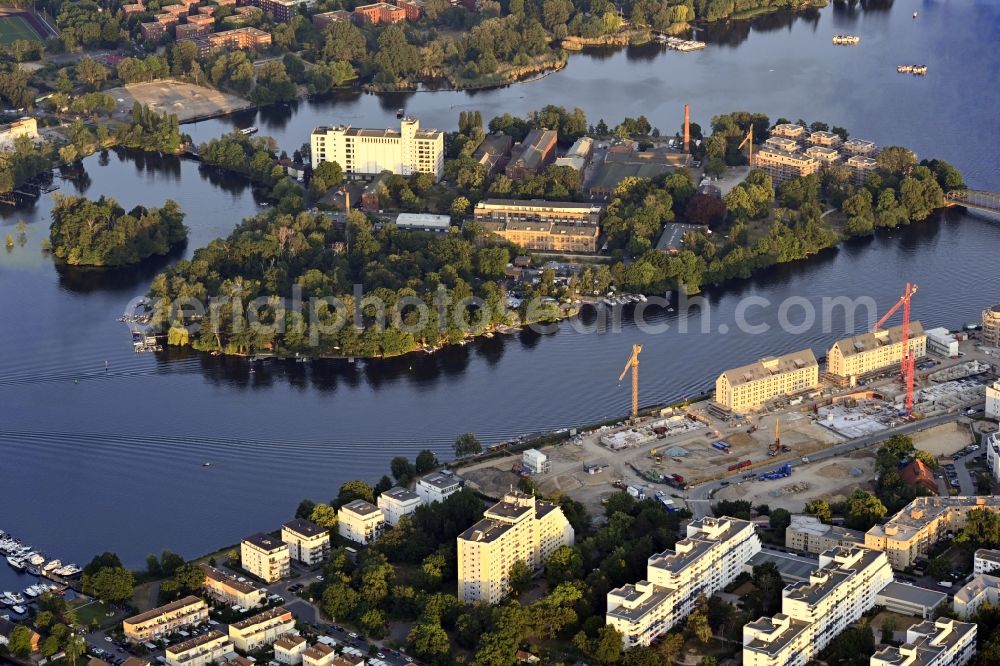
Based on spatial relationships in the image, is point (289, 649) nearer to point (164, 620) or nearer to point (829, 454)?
point (164, 620)

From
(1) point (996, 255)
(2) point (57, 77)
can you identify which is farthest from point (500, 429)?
(2) point (57, 77)

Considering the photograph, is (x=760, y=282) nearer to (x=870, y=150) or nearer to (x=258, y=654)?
(x=870, y=150)

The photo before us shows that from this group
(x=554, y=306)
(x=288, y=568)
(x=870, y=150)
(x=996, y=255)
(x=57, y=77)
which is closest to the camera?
(x=288, y=568)

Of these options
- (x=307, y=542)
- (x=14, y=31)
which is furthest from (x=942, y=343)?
(x=14, y=31)

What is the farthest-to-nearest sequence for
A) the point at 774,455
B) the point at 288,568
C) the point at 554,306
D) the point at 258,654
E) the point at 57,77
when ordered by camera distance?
the point at 57,77, the point at 554,306, the point at 774,455, the point at 288,568, the point at 258,654

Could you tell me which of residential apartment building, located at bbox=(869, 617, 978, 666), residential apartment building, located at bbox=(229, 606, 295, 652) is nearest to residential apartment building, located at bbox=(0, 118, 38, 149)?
residential apartment building, located at bbox=(229, 606, 295, 652)

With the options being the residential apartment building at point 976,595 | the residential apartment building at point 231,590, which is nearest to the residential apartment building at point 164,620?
the residential apartment building at point 231,590
